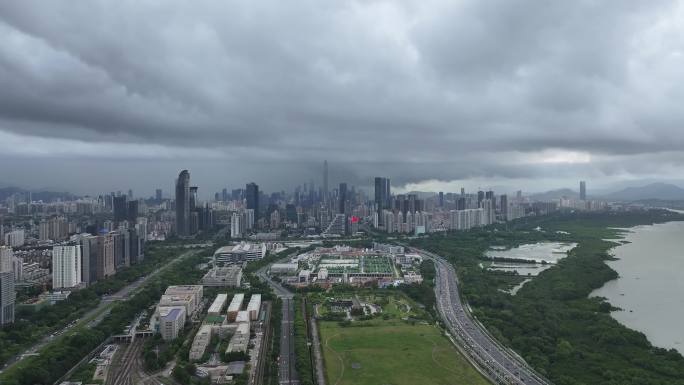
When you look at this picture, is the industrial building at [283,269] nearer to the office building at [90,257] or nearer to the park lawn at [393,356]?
the office building at [90,257]

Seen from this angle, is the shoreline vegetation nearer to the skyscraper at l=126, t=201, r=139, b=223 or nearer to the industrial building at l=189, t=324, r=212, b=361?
the industrial building at l=189, t=324, r=212, b=361

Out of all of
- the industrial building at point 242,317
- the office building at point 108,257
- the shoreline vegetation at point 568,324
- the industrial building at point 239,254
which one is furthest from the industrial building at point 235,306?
the industrial building at point 239,254

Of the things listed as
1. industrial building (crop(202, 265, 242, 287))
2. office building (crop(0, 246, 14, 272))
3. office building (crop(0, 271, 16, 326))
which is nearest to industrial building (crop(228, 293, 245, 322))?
industrial building (crop(202, 265, 242, 287))

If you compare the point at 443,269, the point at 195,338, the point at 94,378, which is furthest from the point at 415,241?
the point at 94,378

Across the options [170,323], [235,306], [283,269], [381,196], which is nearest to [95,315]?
[170,323]

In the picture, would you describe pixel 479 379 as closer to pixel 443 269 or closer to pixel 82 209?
pixel 443 269

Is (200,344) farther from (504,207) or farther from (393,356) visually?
(504,207)
